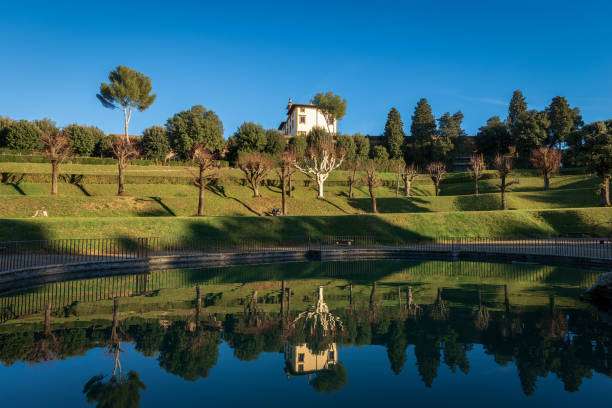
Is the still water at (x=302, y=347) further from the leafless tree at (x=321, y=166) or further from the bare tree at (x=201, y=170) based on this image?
the leafless tree at (x=321, y=166)

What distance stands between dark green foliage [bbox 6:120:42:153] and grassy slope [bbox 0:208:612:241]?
4053cm

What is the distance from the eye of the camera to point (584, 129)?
3922 centimetres

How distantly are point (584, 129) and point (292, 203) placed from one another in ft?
106

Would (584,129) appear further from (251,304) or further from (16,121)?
(16,121)

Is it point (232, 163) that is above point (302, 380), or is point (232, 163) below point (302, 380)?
above

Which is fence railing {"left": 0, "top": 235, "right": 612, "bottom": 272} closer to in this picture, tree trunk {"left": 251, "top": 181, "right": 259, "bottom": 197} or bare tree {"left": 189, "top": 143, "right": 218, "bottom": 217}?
bare tree {"left": 189, "top": 143, "right": 218, "bottom": 217}

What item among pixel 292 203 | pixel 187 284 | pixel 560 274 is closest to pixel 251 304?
pixel 187 284

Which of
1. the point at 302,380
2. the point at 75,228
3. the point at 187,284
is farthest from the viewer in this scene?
the point at 75,228

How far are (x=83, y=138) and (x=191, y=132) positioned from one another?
16.2 metres

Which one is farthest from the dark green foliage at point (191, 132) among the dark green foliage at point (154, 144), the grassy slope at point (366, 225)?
the grassy slope at point (366, 225)

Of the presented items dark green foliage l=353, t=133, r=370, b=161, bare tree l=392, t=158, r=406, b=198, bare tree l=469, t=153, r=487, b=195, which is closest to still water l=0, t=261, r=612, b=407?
bare tree l=392, t=158, r=406, b=198

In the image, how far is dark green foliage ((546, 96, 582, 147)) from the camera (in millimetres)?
66375

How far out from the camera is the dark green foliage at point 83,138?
57409mm

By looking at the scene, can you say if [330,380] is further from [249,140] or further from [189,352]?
[249,140]
